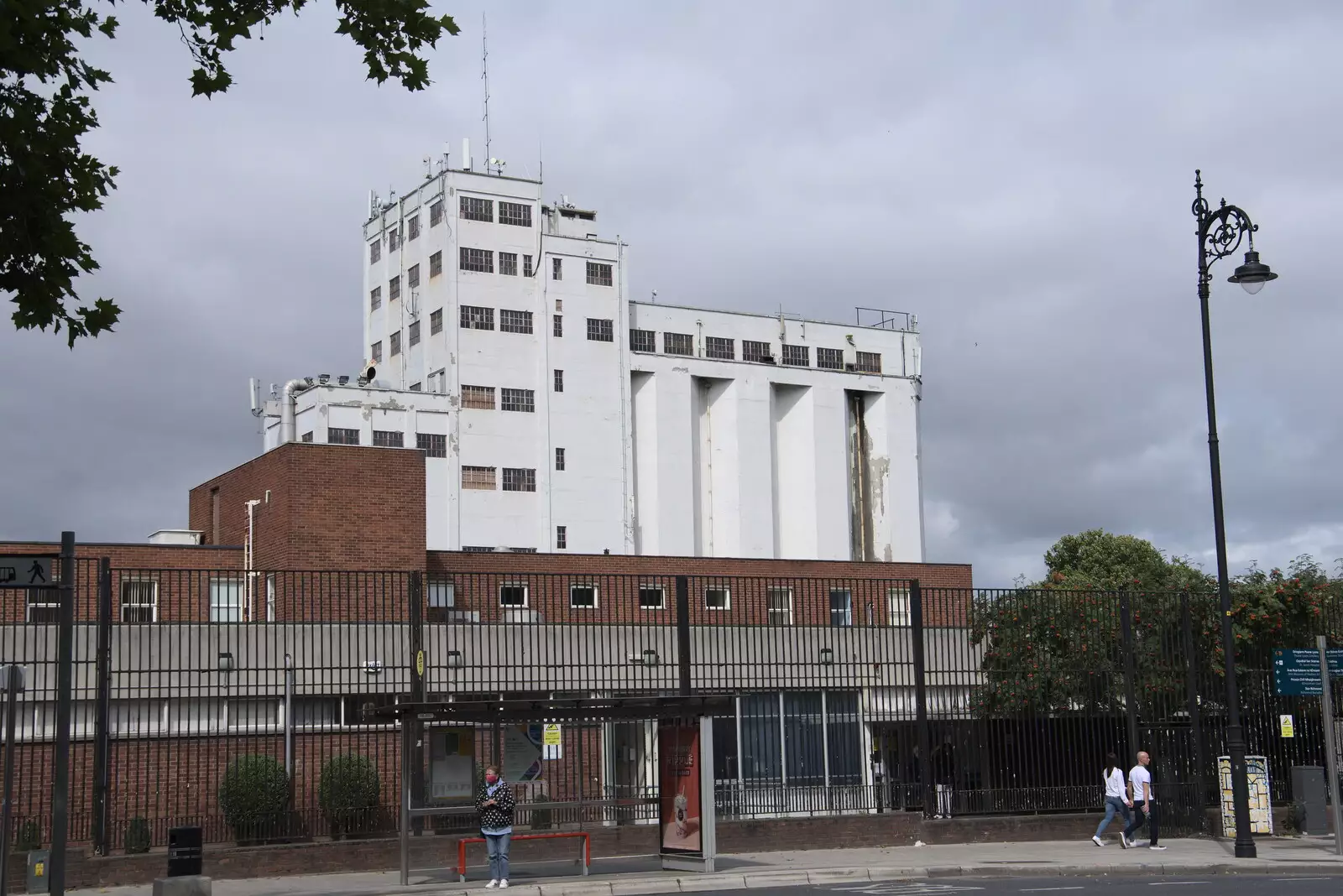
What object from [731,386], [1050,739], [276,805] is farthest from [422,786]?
[731,386]

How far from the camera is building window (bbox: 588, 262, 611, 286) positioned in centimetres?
8750

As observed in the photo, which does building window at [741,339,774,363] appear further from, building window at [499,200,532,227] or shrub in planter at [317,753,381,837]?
shrub in planter at [317,753,381,837]

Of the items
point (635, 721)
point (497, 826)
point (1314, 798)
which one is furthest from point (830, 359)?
point (497, 826)

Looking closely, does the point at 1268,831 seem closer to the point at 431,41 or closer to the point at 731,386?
the point at 431,41

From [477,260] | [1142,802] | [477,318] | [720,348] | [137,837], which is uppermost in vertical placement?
[477,260]

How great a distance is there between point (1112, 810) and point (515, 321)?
62458mm

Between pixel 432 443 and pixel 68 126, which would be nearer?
pixel 68 126

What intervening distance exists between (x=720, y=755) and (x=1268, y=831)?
9802 mm

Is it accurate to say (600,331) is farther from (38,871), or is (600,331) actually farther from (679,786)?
(38,871)

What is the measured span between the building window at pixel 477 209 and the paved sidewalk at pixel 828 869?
208 feet

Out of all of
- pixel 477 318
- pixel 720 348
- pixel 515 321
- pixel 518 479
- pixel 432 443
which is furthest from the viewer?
pixel 720 348

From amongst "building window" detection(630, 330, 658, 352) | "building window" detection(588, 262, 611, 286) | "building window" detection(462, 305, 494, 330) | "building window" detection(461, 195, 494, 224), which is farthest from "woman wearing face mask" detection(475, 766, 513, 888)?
"building window" detection(630, 330, 658, 352)

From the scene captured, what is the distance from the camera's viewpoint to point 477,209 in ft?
278

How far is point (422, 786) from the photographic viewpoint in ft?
72.0
